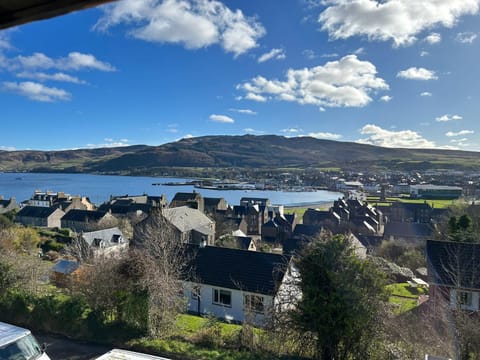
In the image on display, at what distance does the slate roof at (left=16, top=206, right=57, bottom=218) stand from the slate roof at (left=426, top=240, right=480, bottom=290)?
2203 inches

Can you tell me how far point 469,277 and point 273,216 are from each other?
4210 cm

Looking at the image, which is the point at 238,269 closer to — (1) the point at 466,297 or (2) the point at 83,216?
(1) the point at 466,297

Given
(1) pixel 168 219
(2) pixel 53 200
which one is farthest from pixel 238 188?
(1) pixel 168 219

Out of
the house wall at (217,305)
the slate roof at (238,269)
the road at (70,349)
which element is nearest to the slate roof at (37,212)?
the slate roof at (238,269)

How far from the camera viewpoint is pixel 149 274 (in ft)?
37.4

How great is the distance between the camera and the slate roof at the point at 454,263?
1709cm

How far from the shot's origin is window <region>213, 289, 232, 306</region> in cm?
1839

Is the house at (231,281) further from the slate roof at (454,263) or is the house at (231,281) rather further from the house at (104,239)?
the house at (104,239)

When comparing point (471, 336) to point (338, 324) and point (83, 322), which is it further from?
point (83, 322)

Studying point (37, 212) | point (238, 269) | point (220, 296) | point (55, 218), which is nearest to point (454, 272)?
point (238, 269)

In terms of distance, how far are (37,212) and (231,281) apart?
51.2 m

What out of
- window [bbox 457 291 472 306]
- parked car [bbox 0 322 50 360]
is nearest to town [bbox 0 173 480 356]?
window [bbox 457 291 472 306]

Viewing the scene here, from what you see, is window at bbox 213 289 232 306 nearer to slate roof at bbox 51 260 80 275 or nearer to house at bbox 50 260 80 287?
house at bbox 50 260 80 287

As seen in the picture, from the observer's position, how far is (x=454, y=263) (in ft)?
60.3
